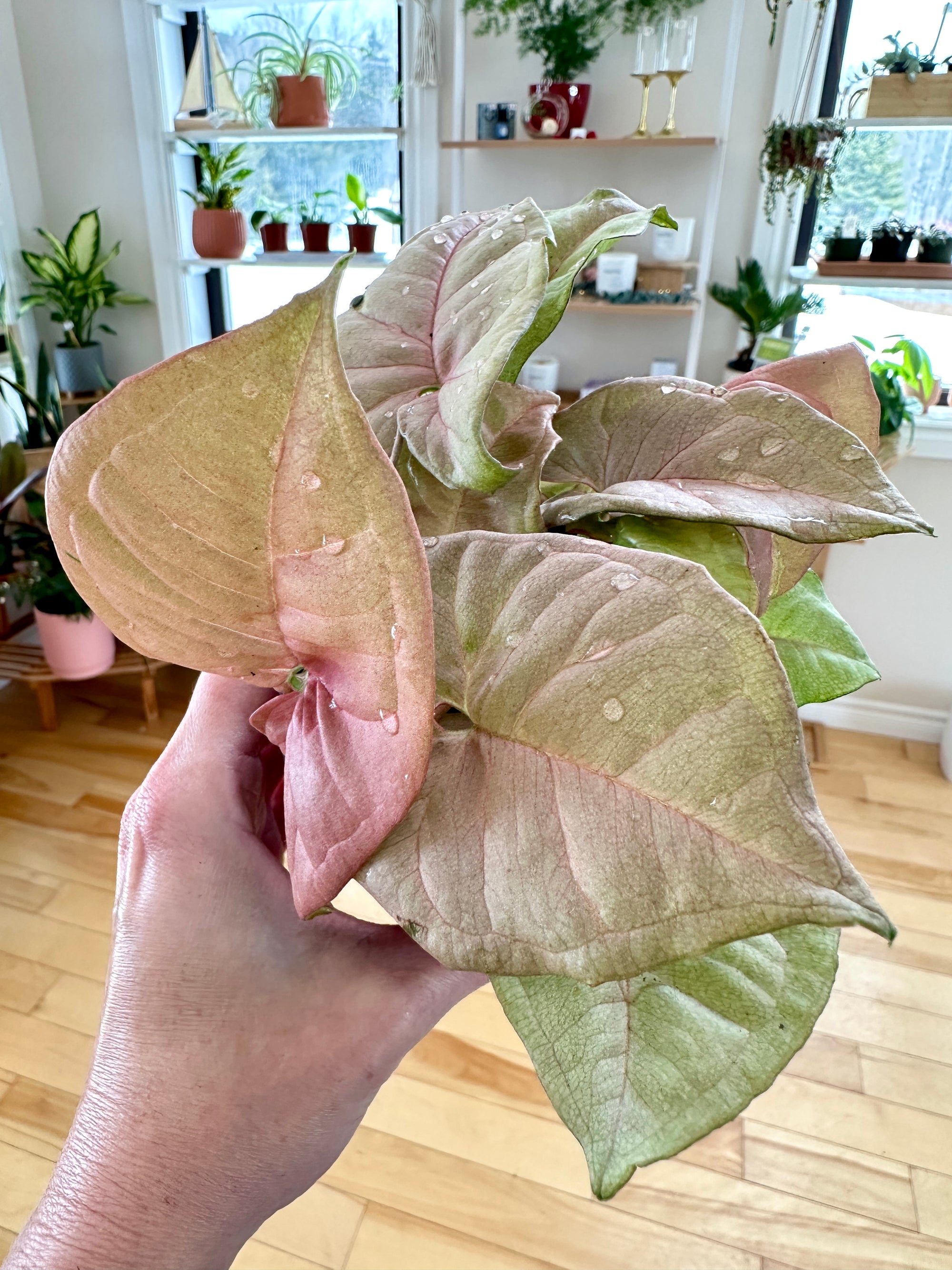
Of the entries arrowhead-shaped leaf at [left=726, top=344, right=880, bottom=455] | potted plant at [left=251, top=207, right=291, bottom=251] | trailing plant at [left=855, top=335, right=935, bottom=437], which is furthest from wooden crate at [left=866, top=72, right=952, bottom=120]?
arrowhead-shaped leaf at [left=726, top=344, right=880, bottom=455]

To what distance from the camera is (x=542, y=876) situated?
0.72ft

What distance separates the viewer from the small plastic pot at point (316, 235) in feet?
7.60

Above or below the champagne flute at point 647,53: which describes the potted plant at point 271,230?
below

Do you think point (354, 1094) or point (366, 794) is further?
point (354, 1094)

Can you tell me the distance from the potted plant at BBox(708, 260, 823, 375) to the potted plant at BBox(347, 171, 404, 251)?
861mm

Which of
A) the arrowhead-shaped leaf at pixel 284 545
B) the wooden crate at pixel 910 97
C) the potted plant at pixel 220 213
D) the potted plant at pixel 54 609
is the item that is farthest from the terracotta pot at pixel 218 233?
the arrowhead-shaped leaf at pixel 284 545

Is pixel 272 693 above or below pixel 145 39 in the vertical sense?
below

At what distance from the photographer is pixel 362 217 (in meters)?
2.36

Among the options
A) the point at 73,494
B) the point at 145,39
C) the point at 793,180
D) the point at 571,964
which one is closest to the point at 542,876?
the point at 571,964

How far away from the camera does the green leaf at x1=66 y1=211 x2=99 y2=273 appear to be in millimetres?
2311

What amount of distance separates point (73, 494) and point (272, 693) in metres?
0.25

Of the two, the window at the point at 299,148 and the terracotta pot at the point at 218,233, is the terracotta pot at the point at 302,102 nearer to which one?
the window at the point at 299,148

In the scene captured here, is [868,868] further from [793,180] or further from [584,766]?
[584,766]

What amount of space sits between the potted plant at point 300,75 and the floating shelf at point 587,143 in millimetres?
399
